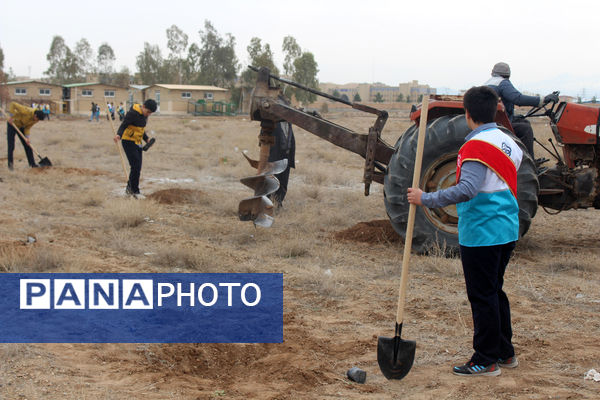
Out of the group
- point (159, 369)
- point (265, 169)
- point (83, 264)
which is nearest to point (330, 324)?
point (159, 369)

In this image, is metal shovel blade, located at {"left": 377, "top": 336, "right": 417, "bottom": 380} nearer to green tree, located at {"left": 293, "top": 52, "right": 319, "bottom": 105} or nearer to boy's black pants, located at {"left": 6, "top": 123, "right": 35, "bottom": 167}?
boy's black pants, located at {"left": 6, "top": 123, "right": 35, "bottom": 167}

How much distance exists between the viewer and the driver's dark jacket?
682 centimetres

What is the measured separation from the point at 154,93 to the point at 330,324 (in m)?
61.8

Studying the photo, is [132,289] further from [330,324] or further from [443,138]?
[443,138]

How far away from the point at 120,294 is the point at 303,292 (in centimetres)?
169

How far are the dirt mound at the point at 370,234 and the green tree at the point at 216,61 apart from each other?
73647 millimetres

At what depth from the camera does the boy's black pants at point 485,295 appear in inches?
158

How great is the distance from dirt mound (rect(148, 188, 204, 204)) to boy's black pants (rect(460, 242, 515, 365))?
→ 7482 mm

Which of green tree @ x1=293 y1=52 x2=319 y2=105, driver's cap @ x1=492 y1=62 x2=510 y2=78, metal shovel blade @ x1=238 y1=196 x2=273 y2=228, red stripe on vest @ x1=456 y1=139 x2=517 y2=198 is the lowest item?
metal shovel blade @ x1=238 y1=196 x2=273 y2=228

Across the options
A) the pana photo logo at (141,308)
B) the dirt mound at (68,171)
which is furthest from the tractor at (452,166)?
the dirt mound at (68,171)

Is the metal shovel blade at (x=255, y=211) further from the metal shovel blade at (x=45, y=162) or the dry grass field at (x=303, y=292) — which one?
the metal shovel blade at (x=45, y=162)

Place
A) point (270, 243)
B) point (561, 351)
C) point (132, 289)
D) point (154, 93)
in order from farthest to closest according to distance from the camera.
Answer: point (154, 93), point (270, 243), point (132, 289), point (561, 351)

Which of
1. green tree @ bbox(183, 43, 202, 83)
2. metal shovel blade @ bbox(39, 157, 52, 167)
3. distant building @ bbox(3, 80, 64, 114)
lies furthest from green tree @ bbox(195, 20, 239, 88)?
metal shovel blade @ bbox(39, 157, 52, 167)

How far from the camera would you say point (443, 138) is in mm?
7020
